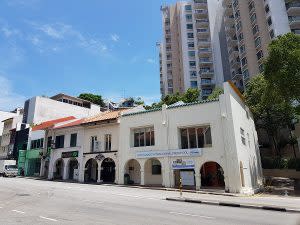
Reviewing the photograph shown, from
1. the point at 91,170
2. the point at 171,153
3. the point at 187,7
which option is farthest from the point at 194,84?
the point at 171,153

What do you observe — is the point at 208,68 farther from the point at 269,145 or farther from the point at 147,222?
the point at 147,222

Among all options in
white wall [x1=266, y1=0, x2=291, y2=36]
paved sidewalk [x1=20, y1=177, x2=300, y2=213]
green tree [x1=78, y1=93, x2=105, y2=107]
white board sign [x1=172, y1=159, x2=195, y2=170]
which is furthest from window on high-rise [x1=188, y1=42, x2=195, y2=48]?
paved sidewalk [x1=20, y1=177, x2=300, y2=213]

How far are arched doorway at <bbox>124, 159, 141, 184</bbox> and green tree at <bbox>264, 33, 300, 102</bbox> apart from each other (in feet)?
56.0

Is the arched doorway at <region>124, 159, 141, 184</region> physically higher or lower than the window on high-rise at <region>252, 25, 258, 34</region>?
lower

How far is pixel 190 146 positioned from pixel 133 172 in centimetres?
835

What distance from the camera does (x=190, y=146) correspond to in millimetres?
26422

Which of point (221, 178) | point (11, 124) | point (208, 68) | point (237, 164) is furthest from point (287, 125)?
point (11, 124)

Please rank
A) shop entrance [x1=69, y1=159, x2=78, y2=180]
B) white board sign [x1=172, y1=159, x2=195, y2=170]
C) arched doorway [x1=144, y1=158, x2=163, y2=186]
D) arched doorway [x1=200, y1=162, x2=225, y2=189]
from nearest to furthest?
white board sign [x1=172, y1=159, x2=195, y2=170] → arched doorway [x1=200, y1=162, x2=225, y2=189] → arched doorway [x1=144, y1=158, x2=163, y2=186] → shop entrance [x1=69, y1=159, x2=78, y2=180]

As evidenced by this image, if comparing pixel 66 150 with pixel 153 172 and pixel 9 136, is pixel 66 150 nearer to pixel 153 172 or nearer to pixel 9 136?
pixel 153 172

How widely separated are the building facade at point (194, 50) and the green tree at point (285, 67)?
44.4 m

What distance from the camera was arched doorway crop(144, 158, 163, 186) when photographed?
1131 inches

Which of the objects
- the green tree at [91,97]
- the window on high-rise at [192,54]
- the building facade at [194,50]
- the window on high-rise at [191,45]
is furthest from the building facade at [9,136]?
the window on high-rise at [191,45]

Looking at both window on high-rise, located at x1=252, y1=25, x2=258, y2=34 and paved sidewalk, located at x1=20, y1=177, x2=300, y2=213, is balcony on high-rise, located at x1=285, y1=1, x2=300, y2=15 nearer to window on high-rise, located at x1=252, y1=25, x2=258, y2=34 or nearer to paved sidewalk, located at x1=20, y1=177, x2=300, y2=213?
window on high-rise, located at x1=252, y1=25, x2=258, y2=34

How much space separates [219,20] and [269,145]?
45021 millimetres
